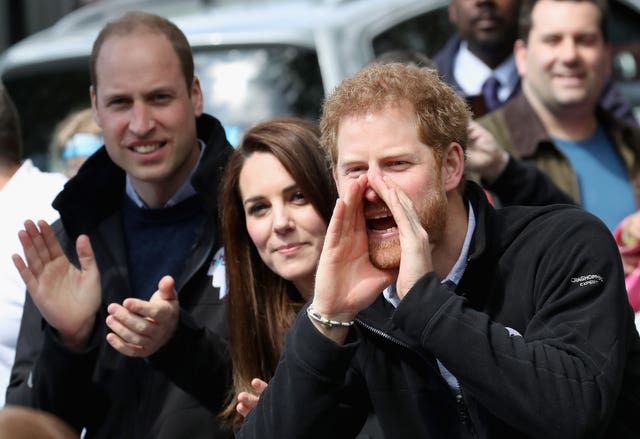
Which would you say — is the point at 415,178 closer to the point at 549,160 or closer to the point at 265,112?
the point at 549,160

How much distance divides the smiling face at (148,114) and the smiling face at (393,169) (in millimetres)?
1398

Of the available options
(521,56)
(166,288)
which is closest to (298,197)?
(166,288)

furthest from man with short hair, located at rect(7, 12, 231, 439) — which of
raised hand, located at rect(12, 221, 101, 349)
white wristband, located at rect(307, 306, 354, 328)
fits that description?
white wristband, located at rect(307, 306, 354, 328)

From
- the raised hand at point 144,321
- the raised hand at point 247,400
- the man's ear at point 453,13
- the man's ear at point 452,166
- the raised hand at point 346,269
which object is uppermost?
the man's ear at point 453,13

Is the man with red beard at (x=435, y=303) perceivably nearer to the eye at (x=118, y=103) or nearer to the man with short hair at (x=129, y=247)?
the man with short hair at (x=129, y=247)

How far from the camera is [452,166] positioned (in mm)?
3641

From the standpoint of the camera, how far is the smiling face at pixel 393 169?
139 inches

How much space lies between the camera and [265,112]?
6.57 meters

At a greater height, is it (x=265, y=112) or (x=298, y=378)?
(x=265, y=112)

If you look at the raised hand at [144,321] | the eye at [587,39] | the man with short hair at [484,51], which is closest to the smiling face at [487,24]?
the man with short hair at [484,51]

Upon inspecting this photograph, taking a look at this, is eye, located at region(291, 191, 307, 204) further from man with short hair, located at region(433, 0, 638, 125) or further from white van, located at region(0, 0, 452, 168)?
man with short hair, located at region(433, 0, 638, 125)

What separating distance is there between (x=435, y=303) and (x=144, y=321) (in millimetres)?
1191

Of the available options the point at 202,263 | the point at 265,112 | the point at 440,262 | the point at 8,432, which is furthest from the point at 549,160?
the point at 8,432

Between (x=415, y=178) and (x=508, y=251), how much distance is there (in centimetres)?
30
